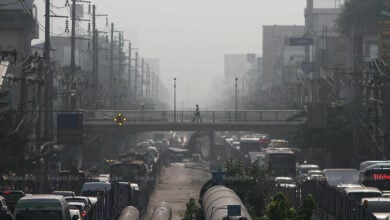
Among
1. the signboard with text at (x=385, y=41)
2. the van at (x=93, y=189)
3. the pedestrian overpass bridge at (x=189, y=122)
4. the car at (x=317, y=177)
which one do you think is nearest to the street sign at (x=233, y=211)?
the van at (x=93, y=189)

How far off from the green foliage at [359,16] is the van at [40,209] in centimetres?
11719

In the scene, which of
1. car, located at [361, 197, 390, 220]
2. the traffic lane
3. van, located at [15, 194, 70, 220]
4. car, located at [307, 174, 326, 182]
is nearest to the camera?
van, located at [15, 194, 70, 220]

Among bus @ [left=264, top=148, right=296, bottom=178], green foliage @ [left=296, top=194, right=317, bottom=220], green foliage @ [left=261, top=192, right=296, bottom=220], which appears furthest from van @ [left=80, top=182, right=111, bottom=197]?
green foliage @ [left=261, top=192, right=296, bottom=220]

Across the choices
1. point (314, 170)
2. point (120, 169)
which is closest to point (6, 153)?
point (120, 169)

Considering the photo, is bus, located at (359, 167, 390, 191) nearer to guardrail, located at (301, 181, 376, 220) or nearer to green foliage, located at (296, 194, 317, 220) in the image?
guardrail, located at (301, 181, 376, 220)

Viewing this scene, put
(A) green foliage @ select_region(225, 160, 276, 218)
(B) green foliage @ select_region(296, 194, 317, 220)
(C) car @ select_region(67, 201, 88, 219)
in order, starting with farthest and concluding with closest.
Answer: (A) green foliage @ select_region(225, 160, 276, 218) < (C) car @ select_region(67, 201, 88, 219) < (B) green foliage @ select_region(296, 194, 317, 220)

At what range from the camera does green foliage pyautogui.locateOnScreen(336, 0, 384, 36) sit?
151750 millimetres

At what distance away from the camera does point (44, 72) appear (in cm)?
6925

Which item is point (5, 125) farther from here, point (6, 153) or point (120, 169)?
point (120, 169)

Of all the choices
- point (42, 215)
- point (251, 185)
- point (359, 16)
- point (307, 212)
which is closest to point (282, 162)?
point (251, 185)

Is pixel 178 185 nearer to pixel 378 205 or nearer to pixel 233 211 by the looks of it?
pixel 378 205

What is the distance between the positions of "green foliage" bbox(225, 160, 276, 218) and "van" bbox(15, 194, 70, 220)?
15599mm

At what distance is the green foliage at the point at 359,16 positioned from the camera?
15175 centimetres

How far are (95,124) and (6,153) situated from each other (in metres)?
36.1
